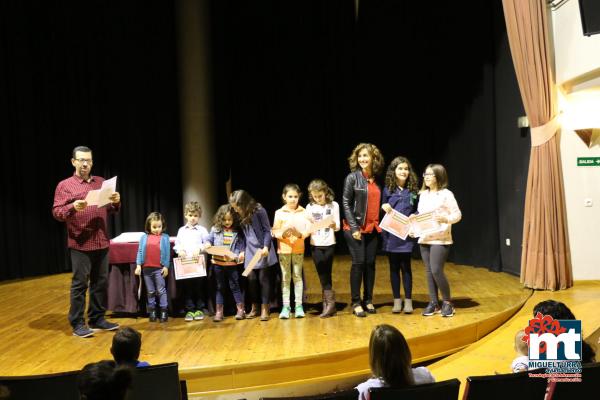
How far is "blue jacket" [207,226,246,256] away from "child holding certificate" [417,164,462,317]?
5.03 feet

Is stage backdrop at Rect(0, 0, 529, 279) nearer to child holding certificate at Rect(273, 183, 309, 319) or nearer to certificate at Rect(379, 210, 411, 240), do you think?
certificate at Rect(379, 210, 411, 240)

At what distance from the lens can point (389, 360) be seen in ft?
8.04

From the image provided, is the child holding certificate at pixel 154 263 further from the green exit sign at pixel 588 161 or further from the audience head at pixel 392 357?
the green exit sign at pixel 588 161

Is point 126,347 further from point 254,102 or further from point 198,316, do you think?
point 254,102

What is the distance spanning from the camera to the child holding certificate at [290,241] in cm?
514

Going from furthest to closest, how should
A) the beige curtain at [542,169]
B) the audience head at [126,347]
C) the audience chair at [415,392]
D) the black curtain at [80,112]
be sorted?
the black curtain at [80,112] → the beige curtain at [542,169] → the audience head at [126,347] → the audience chair at [415,392]

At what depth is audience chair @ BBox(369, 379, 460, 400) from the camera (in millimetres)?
2361

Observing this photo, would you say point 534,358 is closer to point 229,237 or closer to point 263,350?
point 263,350

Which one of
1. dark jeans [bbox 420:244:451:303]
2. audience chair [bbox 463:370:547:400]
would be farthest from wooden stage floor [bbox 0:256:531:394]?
audience chair [bbox 463:370:547:400]

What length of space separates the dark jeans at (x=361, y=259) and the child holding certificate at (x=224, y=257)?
3.14 feet

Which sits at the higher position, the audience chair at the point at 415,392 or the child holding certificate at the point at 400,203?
the child holding certificate at the point at 400,203

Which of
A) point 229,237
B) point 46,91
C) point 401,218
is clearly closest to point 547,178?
point 401,218

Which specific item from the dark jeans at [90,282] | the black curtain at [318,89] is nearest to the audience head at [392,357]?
the dark jeans at [90,282]

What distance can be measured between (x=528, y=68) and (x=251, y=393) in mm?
4517
